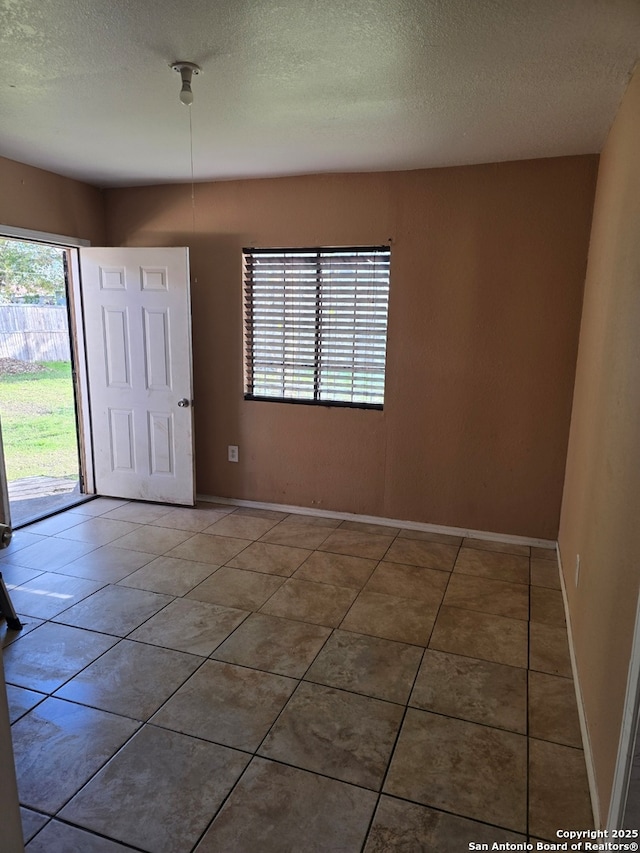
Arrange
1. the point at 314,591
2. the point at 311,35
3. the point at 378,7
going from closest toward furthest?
the point at 378,7
the point at 311,35
the point at 314,591

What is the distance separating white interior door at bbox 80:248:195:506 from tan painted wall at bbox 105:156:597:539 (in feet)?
0.80

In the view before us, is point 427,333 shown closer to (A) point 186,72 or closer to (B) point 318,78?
(B) point 318,78

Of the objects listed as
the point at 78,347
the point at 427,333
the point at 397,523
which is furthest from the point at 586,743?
the point at 78,347

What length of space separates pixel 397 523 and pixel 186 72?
2.90m

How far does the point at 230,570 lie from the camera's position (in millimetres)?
3010

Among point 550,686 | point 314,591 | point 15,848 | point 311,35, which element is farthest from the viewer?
point 314,591

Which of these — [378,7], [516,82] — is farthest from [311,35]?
[516,82]

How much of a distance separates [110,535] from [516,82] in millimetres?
3374

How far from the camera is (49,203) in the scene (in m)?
3.59

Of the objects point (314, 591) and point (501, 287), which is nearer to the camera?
point (314, 591)

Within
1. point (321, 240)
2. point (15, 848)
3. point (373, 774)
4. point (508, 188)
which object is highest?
point (508, 188)

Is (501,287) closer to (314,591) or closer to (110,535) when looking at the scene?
(314,591)

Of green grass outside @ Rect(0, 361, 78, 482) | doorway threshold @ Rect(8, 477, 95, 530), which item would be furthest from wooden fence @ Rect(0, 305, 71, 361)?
doorway threshold @ Rect(8, 477, 95, 530)

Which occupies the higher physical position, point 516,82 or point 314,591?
point 516,82
